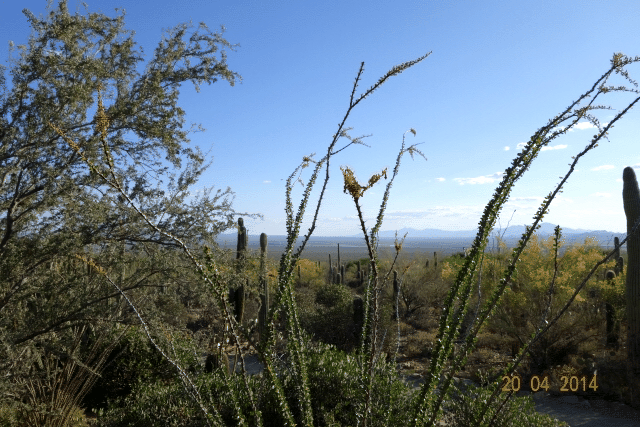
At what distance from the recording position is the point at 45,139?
4.66 m

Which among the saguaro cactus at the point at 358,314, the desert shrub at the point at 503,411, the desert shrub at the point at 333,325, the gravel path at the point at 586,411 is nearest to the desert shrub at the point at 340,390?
the desert shrub at the point at 503,411

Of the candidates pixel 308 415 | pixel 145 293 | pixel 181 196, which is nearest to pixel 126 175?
pixel 181 196

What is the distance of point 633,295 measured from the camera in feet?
21.7

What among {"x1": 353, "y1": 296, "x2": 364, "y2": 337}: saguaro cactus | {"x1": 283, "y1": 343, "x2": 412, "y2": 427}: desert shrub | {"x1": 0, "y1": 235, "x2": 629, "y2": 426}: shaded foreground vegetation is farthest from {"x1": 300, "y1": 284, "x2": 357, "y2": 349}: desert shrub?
{"x1": 283, "y1": 343, "x2": 412, "y2": 427}: desert shrub

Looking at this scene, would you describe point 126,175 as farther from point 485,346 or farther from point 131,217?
point 485,346

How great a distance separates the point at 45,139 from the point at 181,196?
1.45m

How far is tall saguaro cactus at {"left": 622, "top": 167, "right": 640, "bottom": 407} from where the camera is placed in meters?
6.44

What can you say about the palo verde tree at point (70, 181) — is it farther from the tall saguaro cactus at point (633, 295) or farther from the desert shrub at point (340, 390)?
the tall saguaro cactus at point (633, 295)

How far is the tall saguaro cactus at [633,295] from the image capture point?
644cm
